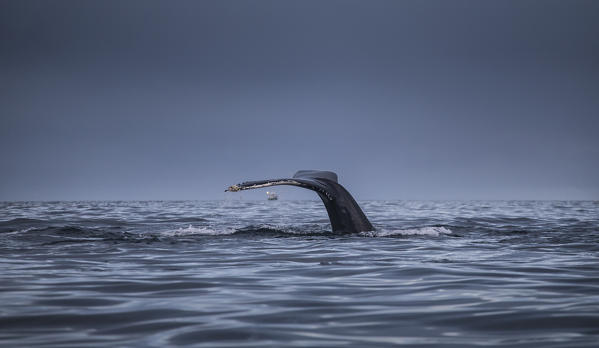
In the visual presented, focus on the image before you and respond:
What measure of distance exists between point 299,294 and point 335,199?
6919 mm

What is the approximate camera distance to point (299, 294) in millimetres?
7289

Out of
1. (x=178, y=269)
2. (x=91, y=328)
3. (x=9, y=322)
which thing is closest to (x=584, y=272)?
(x=178, y=269)

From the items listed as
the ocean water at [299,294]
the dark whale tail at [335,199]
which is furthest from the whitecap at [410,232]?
the ocean water at [299,294]

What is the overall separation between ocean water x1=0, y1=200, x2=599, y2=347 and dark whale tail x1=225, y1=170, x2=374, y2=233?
961 millimetres

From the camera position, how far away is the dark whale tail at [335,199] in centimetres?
1351

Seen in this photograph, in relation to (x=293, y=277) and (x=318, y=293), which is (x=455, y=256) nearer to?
(x=293, y=277)

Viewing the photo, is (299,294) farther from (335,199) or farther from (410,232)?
(410,232)

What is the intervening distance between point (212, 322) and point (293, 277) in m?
3.06

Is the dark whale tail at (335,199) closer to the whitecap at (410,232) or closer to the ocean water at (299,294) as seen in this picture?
the whitecap at (410,232)

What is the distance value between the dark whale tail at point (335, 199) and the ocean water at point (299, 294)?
0.96m

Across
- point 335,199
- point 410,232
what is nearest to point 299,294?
point 335,199

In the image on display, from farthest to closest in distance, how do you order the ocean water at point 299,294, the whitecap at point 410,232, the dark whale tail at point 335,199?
the whitecap at point 410,232, the dark whale tail at point 335,199, the ocean water at point 299,294

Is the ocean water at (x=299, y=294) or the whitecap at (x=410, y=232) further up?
the whitecap at (x=410, y=232)

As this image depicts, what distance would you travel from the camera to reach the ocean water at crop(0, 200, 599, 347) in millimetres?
5305
